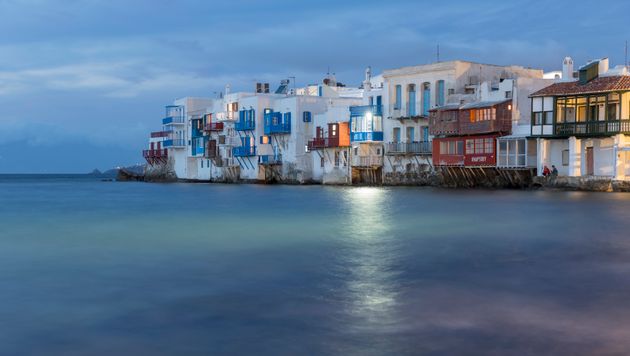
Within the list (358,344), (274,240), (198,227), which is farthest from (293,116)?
(358,344)

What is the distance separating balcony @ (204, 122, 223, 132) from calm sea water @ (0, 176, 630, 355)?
49475 millimetres

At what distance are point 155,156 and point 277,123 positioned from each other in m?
29.2

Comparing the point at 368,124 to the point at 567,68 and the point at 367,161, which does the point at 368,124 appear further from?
the point at 567,68

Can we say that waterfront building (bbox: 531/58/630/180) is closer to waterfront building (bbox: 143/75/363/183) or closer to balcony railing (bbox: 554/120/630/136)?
balcony railing (bbox: 554/120/630/136)

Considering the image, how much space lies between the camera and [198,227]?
25.8 metres

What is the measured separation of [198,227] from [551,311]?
54.9 feet

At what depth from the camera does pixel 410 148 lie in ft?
182

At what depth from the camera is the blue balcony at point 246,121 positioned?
7125 centimetres

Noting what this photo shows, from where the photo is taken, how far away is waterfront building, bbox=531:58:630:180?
1594 inches

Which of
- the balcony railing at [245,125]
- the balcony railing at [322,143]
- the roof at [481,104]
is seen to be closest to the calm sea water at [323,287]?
the roof at [481,104]

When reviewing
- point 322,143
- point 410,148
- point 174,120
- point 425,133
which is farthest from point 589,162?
point 174,120

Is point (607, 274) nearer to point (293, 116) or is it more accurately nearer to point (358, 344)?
point (358, 344)

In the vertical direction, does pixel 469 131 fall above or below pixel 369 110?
below

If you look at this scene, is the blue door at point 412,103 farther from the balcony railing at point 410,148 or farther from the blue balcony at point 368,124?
the blue balcony at point 368,124
